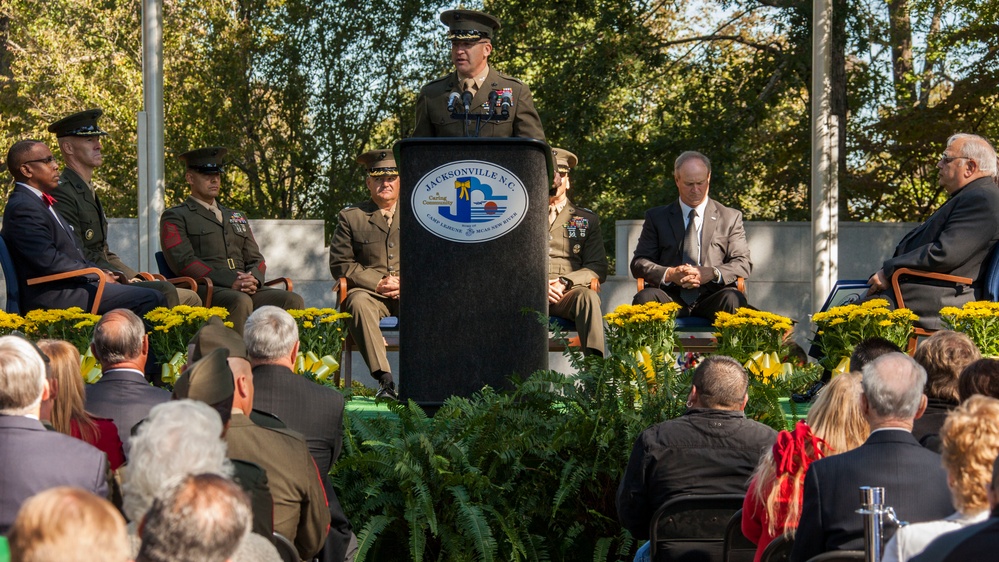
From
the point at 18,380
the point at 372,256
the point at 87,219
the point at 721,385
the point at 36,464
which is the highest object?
the point at 87,219

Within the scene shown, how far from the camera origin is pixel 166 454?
114 inches

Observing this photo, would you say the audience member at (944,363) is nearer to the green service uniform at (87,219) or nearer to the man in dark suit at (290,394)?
the man in dark suit at (290,394)

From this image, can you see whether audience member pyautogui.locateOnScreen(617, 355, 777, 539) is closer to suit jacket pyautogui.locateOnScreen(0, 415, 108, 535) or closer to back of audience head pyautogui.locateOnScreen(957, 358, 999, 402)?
back of audience head pyautogui.locateOnScreen(957, 358, 999, 402)

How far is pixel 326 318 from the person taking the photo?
23.3 feet

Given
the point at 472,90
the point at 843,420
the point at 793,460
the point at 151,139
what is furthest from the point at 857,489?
the point at 151,139

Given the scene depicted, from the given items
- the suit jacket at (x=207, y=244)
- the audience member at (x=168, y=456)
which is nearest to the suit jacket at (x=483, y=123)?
the suit jacket at (x=207, y=244)

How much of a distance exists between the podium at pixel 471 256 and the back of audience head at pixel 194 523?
3598 millimetres

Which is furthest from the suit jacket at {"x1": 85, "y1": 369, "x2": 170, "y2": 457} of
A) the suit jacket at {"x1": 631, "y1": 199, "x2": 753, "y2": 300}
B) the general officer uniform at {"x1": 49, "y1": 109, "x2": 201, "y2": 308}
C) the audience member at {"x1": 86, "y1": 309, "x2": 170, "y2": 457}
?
the suit jacket at {"x1": 631, "y1": 199, "x2": 753, "y2": 300}

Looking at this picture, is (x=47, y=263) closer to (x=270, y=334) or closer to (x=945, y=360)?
(x=270, y=334)

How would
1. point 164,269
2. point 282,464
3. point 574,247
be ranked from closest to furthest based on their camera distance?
1. point 282,464
2. point 574,247
3. point 164,269

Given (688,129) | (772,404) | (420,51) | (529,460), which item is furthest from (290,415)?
(420,51)

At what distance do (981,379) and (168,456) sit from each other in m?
2.48

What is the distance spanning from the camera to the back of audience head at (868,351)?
519 centimetres

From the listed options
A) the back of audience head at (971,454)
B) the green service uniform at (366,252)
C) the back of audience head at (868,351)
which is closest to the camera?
the back of audience head at (971,454)
